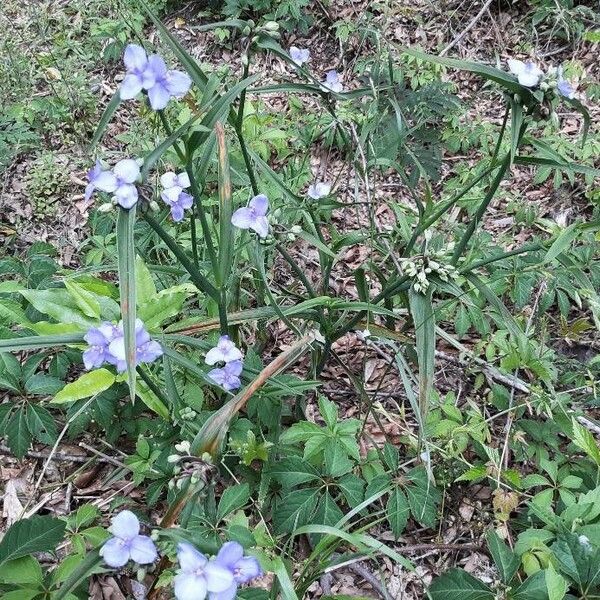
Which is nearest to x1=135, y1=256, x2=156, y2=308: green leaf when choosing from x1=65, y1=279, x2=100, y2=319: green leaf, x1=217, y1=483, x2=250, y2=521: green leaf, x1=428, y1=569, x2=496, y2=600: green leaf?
x1=65, y1=279, x2=100, y2=319: green leaf

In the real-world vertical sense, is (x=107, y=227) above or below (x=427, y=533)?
above

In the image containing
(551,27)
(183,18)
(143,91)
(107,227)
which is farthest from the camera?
(183,18)

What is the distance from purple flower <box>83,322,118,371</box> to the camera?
3.93 feet

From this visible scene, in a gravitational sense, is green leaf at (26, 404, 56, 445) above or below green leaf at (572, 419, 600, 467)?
above

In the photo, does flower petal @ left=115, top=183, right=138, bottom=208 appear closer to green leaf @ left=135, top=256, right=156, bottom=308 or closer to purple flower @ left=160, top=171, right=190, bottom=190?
purple flower @ left=160, top=171, right=190, bottom=190

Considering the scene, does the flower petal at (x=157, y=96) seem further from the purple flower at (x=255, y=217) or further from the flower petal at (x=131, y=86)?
the purple flower at (x=255, y=217)

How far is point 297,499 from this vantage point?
1442 mm

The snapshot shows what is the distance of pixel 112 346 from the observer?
1.21 m

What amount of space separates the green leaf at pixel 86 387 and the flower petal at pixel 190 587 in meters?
0.67

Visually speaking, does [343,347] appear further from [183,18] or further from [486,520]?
[183,18]

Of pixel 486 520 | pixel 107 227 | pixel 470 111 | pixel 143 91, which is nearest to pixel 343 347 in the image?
pixel 486 520

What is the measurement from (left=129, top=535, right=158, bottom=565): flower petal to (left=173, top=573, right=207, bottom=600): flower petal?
6 cm

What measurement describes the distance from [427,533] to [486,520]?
17 cm

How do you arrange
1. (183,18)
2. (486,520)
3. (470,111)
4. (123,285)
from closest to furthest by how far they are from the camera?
(123,285), (486,520), (470,111), (183,18)
